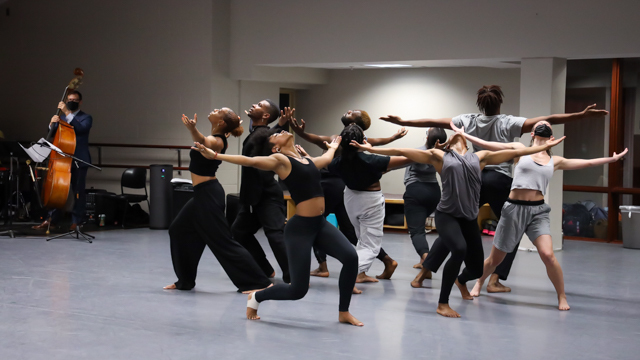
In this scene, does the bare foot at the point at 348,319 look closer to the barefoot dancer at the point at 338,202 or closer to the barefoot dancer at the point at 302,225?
the barefoot dancer at the point at 302,225

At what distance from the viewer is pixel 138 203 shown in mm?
10398

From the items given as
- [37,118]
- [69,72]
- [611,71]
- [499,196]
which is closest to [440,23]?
[611,71]

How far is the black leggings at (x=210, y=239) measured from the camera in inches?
213

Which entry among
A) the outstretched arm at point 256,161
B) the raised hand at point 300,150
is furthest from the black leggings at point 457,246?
the outstretched arm at point 256,161

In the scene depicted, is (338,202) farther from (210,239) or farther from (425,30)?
(425,30)

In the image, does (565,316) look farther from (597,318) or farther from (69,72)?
(69,72)

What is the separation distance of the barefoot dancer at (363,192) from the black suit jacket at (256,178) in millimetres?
539

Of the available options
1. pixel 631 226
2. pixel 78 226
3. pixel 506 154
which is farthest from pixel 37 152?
pixel 631 226

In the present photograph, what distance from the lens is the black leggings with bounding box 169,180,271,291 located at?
542 cm

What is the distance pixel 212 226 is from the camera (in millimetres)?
5402

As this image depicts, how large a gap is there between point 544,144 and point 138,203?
679cm

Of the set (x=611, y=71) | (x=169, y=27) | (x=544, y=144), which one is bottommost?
(x=544, y=144)

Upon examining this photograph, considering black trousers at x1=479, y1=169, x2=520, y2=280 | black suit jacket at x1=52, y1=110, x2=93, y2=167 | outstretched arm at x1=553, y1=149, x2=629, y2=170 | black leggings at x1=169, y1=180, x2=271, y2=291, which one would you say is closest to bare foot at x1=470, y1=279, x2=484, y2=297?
black trousers at x1=479, y1=169, x2=520, y2=280

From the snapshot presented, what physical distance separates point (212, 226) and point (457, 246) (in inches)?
72.6
